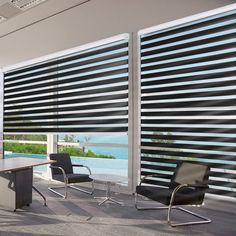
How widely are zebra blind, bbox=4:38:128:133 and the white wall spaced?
315 mm

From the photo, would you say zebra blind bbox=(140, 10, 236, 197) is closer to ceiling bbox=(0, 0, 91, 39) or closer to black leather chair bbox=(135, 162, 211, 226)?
black leather chair bbox=(135, 162, 211, 226)

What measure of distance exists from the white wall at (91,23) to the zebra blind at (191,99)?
0.92 ft

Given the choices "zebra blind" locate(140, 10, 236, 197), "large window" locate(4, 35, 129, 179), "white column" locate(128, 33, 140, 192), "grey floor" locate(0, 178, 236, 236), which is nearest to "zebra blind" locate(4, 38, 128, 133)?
"large window" locate(4, 35, 129, 179)

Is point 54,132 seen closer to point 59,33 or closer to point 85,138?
point 85,138

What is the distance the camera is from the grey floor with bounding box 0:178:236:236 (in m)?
3.05

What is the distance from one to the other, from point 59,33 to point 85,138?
2.39m

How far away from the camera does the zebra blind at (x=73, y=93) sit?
5027 mm

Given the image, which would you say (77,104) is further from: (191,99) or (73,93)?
(191,99)

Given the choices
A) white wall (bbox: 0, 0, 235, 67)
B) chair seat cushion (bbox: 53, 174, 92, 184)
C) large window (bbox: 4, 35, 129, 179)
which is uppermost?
white wall (bbox: 0, 0, 235, 67)

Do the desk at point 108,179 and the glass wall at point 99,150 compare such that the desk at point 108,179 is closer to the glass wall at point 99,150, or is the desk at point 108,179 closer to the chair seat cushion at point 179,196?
the chair seat cushion at point 179,196

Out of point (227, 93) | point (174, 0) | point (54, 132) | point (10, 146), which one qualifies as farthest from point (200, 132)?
point (10, 146)

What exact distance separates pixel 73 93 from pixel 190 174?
10.4 ft

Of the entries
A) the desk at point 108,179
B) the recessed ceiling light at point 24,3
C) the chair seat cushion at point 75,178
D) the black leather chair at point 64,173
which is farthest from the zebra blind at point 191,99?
the recessed ceiling light at point 24,3

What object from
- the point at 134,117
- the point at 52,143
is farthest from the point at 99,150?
the point at 134,117
